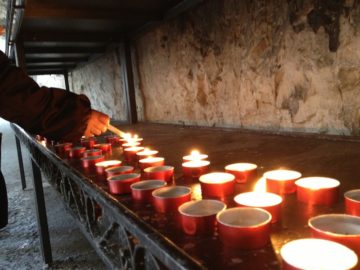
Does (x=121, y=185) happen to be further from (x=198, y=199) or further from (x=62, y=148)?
(x=62, y=148)

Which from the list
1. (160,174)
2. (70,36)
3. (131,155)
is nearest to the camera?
(160,174)

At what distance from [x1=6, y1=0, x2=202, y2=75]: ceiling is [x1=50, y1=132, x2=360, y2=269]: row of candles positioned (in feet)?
9.68

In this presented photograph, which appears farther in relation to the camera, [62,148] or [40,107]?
[62,148]

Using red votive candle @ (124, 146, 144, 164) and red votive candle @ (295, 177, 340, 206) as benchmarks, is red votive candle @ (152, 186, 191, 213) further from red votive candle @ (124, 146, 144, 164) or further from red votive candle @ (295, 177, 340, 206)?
red votive candle @ (124, 146, 144, 164)

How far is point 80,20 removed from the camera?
4984mm

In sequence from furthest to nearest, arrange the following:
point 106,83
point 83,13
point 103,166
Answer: point 106,83
point 83,13
point 103,166

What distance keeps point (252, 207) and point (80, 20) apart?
4784mm

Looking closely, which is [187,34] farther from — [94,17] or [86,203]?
[86,203]

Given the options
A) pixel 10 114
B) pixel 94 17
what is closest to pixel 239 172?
pixel 10 114

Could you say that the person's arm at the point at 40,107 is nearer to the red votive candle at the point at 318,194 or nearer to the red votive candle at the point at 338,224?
the red votive candle at the point at 318,194

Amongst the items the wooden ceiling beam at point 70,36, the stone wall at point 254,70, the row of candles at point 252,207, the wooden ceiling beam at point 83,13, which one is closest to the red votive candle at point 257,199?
the row of candles at point 252,207

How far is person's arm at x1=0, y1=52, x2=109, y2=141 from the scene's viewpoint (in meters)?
1.50

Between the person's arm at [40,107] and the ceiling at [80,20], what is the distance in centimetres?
236

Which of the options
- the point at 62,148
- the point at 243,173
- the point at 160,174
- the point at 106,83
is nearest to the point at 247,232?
the point at 243,173
